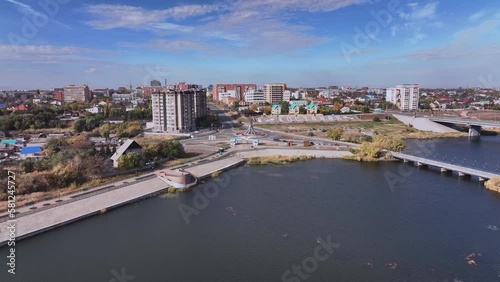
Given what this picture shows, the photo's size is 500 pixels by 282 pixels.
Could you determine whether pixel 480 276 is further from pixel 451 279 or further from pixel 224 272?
pixel 224 272

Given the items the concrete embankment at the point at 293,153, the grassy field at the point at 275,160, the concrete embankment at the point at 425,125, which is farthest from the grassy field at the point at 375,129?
the grassy field at the point at 275,160

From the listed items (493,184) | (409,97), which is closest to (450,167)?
(493,184)

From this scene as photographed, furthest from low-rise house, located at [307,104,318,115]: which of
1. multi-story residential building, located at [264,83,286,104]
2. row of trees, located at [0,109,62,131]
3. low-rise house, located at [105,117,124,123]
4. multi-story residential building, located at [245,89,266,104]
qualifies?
row of trees, located at [0,109,62,131]

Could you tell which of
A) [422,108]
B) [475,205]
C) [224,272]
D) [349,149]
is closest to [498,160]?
[349,149]

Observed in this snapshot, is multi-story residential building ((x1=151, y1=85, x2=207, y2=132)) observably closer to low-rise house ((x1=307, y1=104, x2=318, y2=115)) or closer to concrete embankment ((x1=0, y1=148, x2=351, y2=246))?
concrete embankment ((x1=0, y1=148, x2=351, y2=246))

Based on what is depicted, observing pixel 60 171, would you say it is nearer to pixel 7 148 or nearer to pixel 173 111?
pixel 7 148

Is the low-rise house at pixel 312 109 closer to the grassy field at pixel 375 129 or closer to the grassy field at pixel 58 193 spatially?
the grassy field at pixel 375 129
